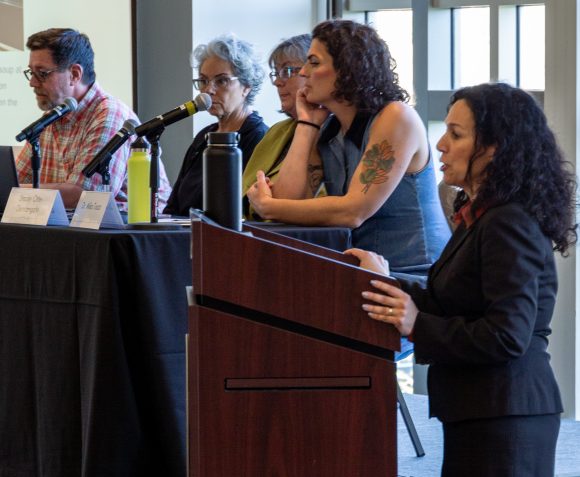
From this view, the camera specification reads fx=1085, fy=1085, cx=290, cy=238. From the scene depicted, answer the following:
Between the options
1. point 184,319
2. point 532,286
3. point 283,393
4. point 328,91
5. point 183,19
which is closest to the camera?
point 283,393

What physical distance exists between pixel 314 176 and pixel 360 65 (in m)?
0.34

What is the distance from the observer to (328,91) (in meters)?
2.89

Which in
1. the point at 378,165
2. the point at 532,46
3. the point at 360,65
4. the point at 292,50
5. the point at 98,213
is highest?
the point at 532,46

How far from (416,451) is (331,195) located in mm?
1044

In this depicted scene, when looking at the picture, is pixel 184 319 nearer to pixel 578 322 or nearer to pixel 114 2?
pixel 578 322

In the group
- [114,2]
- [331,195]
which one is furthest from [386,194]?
[114,2]

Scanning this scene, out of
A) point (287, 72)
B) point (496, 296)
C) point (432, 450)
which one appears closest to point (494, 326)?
point (496, 296)

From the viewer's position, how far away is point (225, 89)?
3.61 m

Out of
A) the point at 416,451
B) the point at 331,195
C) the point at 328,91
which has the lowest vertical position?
the point at 416,451

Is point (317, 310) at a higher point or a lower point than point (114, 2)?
lower

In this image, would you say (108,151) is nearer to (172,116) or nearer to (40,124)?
(172,116)

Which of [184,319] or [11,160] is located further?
[11,160]

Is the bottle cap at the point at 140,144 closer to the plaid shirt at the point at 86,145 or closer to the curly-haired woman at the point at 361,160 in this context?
the curly-haired woman at the point at 361,160

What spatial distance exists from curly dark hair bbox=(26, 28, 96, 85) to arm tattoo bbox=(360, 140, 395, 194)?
1.64m
